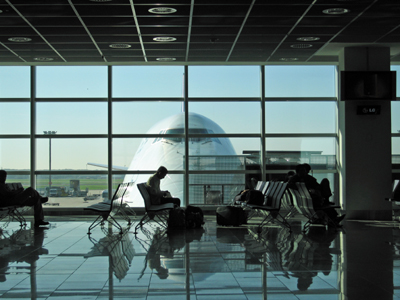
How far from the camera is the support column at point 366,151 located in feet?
32.7

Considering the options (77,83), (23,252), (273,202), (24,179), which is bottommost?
(23,252)

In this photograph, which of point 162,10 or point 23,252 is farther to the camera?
point 162,10

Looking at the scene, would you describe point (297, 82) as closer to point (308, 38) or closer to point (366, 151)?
point (366, 151)

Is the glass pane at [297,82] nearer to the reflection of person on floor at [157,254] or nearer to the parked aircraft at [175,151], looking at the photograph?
the parked aircraft at [175,151]

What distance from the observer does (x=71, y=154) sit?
1117 centimetres

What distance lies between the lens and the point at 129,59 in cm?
1048

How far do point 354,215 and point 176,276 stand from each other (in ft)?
22.3

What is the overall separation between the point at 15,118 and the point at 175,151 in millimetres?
3915

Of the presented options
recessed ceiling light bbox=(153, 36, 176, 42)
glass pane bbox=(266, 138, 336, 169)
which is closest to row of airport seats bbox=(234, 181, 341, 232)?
glass pane bbox=(266, 138, 336, 169)

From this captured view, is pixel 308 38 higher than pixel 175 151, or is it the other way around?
pixel 308 38

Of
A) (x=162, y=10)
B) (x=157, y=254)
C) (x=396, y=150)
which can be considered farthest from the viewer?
(x=396, y=150)

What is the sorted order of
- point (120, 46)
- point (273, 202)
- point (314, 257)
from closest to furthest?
point (314, 257), point (273, 202), point (120, 46)

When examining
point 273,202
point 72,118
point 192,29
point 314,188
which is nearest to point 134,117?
point 72,118

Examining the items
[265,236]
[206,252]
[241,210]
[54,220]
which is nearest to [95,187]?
[54,220]
